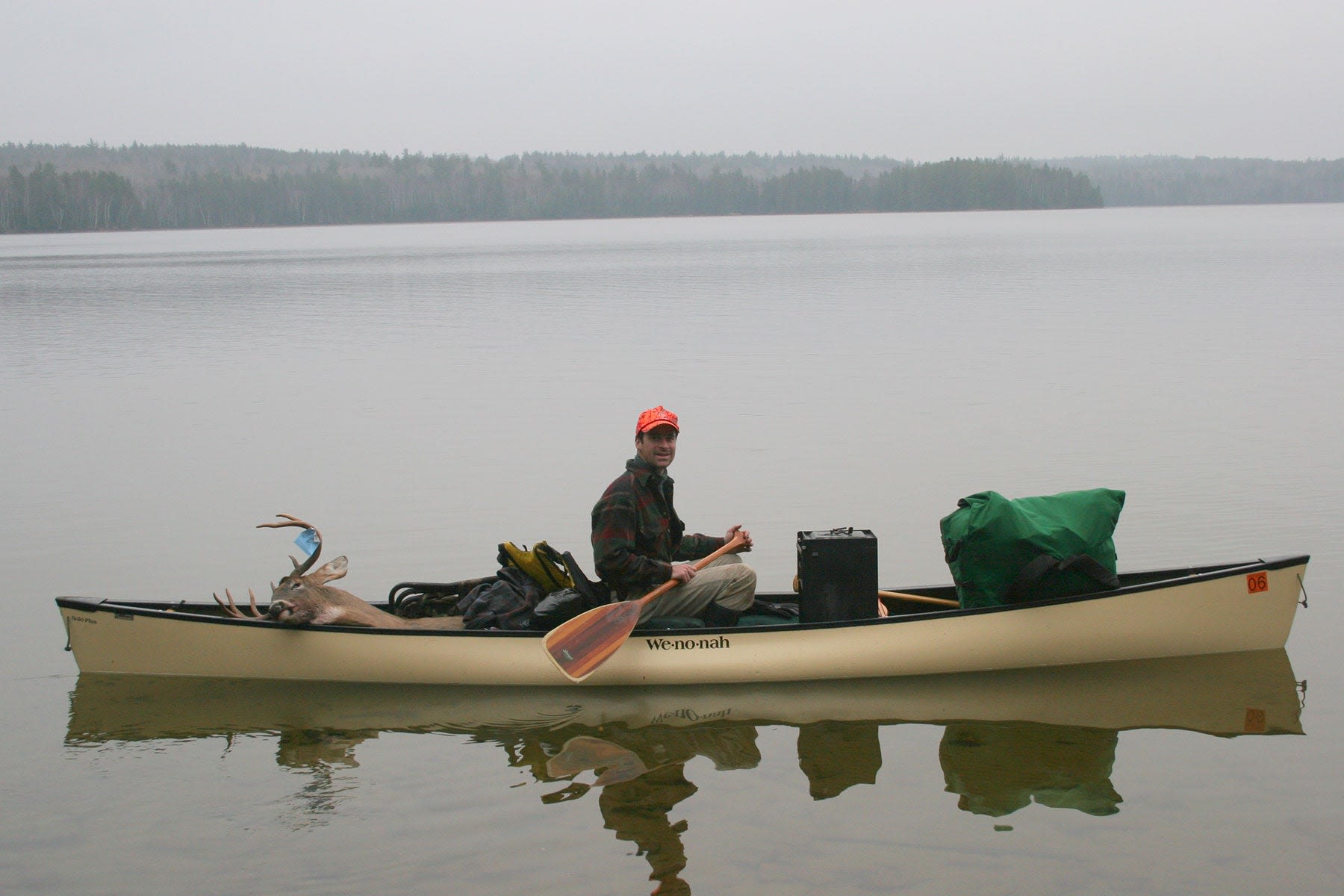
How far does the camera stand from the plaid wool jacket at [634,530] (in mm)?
7488

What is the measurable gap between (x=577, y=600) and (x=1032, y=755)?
8.71ft

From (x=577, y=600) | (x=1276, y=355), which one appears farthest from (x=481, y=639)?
(x=1276, y=355)

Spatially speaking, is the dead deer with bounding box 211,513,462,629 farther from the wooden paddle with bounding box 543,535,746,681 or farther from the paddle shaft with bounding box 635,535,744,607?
the paddle shaft with bounding box 635,535,744,607

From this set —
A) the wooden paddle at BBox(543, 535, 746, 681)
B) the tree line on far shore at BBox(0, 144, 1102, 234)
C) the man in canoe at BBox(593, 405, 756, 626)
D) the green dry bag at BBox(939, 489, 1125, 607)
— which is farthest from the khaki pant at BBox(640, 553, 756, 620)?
the tree line on far shore at BBox(0, 144, 1102, 234)

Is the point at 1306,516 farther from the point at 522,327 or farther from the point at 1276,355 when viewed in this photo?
the point at 522,327

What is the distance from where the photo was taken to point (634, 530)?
7559mm

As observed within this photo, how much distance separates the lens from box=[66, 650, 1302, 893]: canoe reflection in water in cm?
673

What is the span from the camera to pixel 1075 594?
25.0 ft

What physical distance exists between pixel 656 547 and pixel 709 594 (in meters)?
0.42

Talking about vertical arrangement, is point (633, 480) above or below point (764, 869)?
above

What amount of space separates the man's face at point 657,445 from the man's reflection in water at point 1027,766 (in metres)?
2.14

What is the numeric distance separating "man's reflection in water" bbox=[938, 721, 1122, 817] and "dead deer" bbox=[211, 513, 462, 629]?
10.3ft

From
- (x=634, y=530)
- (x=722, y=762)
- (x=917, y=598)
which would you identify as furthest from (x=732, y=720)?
(x=917, y=598)

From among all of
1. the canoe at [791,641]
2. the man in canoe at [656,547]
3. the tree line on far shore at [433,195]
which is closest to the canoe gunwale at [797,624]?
the canoe at [791,641]
